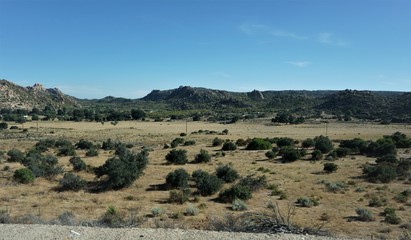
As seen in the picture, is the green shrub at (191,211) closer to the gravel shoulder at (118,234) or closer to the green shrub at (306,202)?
the green shrub at (306,202)

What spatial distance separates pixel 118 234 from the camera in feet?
31.0

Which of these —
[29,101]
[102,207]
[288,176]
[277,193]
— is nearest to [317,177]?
[288,176]

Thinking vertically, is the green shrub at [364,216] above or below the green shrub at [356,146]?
below

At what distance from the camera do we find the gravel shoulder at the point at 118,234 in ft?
30.3

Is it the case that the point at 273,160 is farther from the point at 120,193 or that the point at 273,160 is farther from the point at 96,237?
the point at 96,237

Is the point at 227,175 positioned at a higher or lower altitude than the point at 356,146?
lower

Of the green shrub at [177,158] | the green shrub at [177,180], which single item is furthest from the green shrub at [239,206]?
the green shrub at [177,158]

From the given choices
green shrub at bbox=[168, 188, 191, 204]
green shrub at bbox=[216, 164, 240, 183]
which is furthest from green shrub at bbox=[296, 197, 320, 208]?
green shrub at bbox=[216, 164, 240, 183]

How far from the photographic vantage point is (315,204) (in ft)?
67.9

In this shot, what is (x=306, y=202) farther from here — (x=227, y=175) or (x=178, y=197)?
(x=227, y=175)

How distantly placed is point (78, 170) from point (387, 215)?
2211 centimetres

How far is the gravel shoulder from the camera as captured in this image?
9234mm

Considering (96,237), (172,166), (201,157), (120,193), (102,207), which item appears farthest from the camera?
(201,157)

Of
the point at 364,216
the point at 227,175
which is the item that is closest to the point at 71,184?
the point at 227,175
